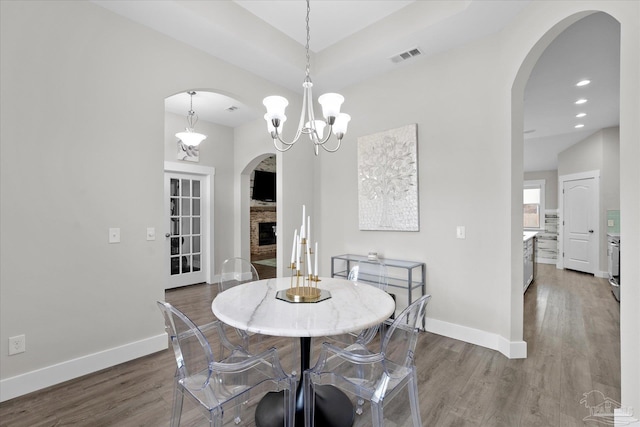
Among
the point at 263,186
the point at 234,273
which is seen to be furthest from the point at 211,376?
the point at 263,186

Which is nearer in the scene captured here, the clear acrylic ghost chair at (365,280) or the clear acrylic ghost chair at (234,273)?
the clear acrylic ghost chair at (365,280)

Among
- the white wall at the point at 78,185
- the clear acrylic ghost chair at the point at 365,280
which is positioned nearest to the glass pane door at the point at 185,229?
the white wall at the point at 78,185

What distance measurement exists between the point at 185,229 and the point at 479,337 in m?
4.60

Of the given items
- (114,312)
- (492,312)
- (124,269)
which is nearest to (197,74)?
(124,269)

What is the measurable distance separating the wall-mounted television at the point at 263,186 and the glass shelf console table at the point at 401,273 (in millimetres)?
3411

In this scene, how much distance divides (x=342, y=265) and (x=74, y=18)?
3.38 meters

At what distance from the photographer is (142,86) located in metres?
2.62

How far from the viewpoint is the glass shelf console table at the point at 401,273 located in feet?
10.2

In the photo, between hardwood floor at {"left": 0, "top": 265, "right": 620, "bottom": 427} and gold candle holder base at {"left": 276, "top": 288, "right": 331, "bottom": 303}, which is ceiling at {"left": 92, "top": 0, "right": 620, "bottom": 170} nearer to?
gold candle holder base at {"left": 276, "top": 288, "right": 331, "bottom": 303}

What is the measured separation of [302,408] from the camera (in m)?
1.79

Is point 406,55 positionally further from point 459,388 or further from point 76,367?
point 76,367

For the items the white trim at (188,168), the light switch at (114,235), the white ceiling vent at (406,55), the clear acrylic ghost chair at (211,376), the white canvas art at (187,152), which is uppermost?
the white ceiling vent at (406,55)

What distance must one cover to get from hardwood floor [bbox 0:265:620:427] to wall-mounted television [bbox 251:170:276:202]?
4.09 meters

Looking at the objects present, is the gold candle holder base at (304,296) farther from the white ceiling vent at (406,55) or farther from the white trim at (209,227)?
the white trim at (209,227)
